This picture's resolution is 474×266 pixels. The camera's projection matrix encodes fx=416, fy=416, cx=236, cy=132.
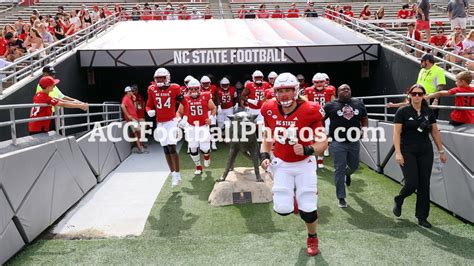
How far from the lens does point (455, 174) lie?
6.17 m

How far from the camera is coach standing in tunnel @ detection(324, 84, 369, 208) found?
22.5 feet

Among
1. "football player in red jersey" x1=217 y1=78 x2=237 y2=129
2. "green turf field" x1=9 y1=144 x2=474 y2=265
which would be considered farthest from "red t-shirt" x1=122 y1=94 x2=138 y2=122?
"green turf field" x1=9 y1=144 x2=474 y2=265

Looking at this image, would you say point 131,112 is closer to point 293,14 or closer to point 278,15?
point 278,15

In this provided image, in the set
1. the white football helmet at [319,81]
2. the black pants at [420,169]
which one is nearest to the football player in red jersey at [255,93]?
the white football helmet at [319,81]

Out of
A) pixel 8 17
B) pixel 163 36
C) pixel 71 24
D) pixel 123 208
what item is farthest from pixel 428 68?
pixel 8 17

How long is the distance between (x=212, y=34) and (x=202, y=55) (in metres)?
3.02

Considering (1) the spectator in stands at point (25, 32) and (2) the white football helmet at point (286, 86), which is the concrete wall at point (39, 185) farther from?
(1) the spectator in stands at point (25, 32)

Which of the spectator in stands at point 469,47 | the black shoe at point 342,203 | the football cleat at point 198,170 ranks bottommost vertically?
the football cleat at point 198,170

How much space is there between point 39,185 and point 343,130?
472cm

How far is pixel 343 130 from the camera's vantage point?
6883 mm

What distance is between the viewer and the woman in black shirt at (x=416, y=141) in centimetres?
564

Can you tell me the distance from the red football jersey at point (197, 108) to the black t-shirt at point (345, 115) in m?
3.09

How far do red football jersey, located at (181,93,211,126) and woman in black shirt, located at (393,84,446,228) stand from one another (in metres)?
4.49

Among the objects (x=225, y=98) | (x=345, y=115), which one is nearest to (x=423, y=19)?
(x=225, y=98)
